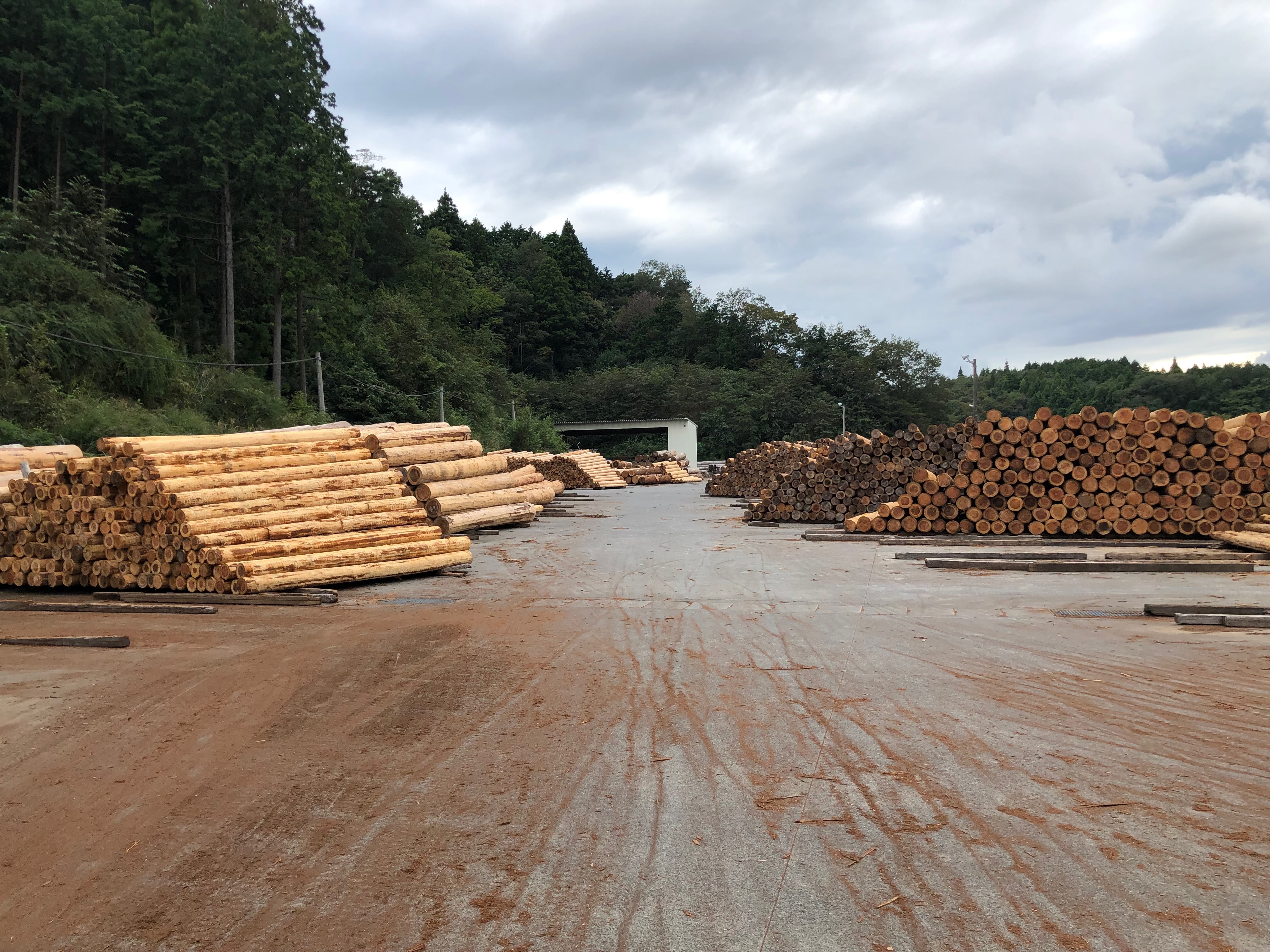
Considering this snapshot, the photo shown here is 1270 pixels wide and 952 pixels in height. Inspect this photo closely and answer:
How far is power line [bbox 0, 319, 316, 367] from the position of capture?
26578mm

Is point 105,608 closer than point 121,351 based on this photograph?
Yes

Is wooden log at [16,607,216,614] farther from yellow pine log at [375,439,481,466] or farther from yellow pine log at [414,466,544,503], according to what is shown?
yellow pine log at [375,439,481,466]

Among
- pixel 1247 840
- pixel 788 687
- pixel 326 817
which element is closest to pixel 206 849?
pixel 326 817

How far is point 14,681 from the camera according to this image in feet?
22.4

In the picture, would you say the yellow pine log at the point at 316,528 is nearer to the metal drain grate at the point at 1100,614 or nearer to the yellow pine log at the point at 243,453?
the yellow pine log at the point at 243,453

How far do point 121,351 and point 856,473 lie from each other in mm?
26254

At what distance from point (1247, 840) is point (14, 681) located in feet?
26.5

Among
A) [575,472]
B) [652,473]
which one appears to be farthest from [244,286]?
[652,473]

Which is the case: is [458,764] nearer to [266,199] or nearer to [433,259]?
[266,199]

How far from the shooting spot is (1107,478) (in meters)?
14.5

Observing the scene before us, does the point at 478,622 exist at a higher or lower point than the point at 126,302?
lower

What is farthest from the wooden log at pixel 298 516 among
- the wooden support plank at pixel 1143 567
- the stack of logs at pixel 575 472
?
the stack of logs at pixel 575 472

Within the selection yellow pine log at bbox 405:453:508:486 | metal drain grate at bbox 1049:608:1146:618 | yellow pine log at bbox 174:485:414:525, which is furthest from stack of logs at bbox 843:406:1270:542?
yellow pine log at bbox 174:485:414:525

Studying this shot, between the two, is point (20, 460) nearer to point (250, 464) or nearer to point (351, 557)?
point (250, 464)
